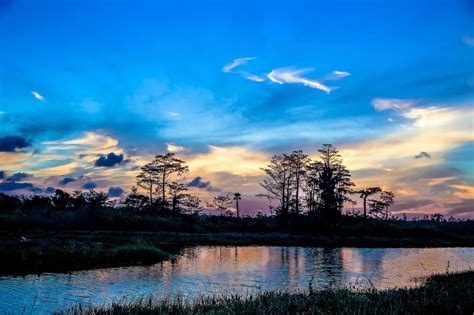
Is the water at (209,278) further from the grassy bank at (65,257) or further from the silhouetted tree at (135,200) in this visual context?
the silhouetted tree at (135,200)

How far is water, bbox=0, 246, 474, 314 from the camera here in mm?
19656

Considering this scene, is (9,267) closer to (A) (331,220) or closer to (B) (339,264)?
(B) (339,264)

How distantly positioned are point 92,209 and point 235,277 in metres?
43.8

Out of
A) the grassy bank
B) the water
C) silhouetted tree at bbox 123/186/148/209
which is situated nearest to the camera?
the water

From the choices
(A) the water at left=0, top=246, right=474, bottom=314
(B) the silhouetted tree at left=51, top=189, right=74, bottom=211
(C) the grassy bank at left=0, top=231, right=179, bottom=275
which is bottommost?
(A) the water at left=0, top=246, right=474, bottom=314

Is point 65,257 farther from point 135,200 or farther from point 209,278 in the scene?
point 135,200

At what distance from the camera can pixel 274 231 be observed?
2938 inches

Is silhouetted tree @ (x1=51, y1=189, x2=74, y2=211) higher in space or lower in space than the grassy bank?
higher

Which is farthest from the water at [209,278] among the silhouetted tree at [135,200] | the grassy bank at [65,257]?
the silhouetted tree at [135,200]

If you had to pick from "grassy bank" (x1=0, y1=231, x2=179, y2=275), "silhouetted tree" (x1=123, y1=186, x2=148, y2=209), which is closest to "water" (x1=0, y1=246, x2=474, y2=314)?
"grassy bank" (x1=0, y1=231, x2=179, y2=275)

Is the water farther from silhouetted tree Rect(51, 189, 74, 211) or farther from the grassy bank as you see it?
silhouetted tree Rect(51, 189, 74, 211)

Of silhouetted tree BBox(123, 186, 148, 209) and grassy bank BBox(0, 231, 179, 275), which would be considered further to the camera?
silhouetted tree BBox(123, 186, 148, 209)

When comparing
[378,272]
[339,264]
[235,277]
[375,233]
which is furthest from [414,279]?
[375,233]

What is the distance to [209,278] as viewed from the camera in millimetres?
26844
